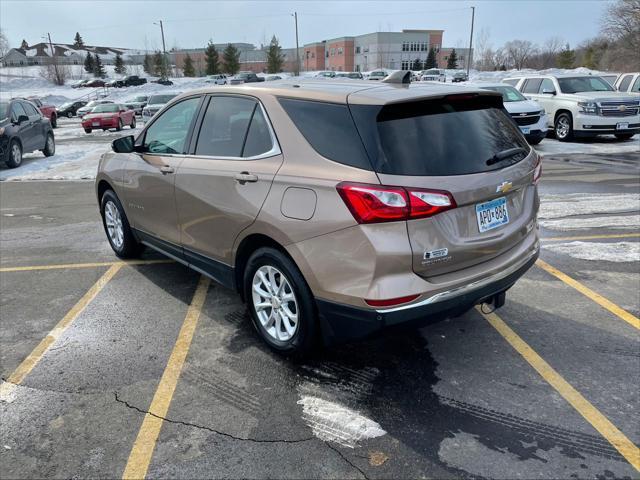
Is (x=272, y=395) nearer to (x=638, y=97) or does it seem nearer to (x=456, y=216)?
(x=456, y=216)

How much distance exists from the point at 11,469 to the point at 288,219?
6.28 ft

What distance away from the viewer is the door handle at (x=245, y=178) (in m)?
3.29

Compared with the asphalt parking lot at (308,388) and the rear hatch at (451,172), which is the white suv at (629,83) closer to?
the asphalt parking lot at (308,388)

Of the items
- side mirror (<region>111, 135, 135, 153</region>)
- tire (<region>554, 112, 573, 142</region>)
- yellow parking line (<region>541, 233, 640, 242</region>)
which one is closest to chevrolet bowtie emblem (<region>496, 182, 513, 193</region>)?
yellow parking line (<region>541, 233, 640, 242</region>)

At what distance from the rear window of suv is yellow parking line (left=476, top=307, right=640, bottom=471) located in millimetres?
1332

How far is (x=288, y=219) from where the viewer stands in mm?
3012

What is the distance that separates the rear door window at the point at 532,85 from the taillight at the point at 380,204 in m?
16.2

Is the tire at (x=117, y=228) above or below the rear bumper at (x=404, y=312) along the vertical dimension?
below

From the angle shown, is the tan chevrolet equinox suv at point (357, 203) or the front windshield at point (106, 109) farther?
the front windshield at point (106, 109)

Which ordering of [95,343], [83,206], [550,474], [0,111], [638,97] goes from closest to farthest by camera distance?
1. [550,474]
2. [95,343]
3. [83,206]
4. [0,111]
5. [638,97]

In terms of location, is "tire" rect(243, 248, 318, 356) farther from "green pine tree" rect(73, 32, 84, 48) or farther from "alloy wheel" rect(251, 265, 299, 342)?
"green pine tree" rect(73, 32, 84, 48)

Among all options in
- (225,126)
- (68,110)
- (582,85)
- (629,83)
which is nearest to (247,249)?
(225,126)

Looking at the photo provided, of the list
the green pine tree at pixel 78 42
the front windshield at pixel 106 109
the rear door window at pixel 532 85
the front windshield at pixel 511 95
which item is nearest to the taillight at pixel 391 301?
the front windshield at pixel 511 95

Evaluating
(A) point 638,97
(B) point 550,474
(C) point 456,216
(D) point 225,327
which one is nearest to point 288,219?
(C) point 456,216
